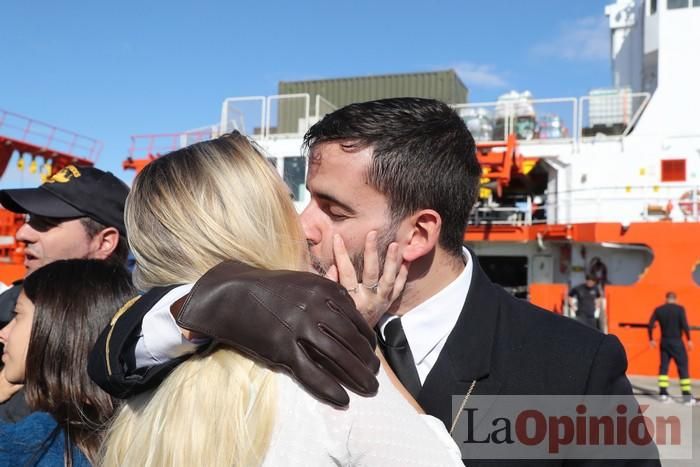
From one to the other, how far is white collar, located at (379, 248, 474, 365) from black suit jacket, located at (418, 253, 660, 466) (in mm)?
54

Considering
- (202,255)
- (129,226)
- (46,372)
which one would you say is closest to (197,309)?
(202,255)

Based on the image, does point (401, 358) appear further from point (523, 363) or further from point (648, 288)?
point (648, 288)

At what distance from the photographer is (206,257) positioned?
1343mm

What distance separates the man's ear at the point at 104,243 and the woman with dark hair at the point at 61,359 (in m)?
0.96

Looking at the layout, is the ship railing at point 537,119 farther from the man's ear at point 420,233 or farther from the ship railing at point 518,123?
Result: the man's ear at point 420,233

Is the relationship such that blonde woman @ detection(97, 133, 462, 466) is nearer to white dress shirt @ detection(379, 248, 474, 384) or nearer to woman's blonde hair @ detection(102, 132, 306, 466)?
woman's blonde hair @ detection(102, 132, 306, 466)

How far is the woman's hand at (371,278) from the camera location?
1.61m

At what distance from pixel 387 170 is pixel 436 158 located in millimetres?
183

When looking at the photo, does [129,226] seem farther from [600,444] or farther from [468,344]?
[600,444]

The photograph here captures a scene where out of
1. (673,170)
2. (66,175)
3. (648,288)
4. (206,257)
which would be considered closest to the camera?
(206,257)

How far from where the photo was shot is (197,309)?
3.88 feet

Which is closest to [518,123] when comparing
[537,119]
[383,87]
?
[537,119]

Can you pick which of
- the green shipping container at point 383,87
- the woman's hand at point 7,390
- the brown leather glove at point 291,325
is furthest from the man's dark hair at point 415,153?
the green shipping container at point 383,87

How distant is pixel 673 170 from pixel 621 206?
1.41 metres
